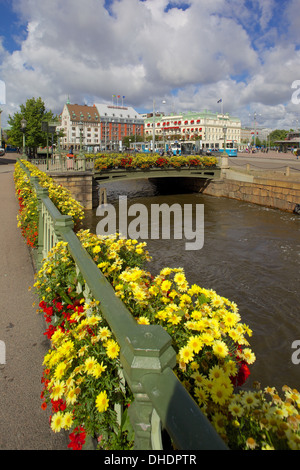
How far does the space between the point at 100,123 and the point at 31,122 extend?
9610cm

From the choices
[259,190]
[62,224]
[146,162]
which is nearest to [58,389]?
[62,224]

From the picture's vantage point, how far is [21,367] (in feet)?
9.23

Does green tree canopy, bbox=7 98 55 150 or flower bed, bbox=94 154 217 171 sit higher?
green tree canopy, bbox=7 98 55 150

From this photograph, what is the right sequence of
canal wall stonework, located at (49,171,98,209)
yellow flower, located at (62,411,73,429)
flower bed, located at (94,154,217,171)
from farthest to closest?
flower bed, located at (94,154,217,171), canal wall stonework, located at (49,171,98,209), yellow flower, located at (62,411,73,429)

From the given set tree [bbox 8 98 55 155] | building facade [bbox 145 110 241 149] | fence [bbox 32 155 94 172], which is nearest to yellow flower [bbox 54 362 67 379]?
fence [bbox 32 155 94 172]

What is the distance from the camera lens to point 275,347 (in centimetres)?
674

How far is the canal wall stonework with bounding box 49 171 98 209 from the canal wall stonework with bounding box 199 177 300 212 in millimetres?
11664

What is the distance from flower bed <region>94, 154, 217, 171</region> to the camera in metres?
23.4

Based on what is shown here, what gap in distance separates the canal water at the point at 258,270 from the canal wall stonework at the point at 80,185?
100 centimetres

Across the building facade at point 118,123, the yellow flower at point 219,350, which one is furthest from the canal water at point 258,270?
the building facade at point 118,123

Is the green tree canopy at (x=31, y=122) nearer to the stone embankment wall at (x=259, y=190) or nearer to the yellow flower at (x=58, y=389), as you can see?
the stone embankment wall at (x=259, y=190)

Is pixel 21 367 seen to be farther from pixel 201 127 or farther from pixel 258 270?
pixel 201 127

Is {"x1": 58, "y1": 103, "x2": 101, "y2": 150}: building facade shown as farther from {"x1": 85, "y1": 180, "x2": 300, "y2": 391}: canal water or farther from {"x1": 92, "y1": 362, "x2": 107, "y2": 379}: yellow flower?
{"x1": 92, "y1": 362, "x2": 107, "y2": 379}: yellow flower

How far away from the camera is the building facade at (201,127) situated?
11687cm
